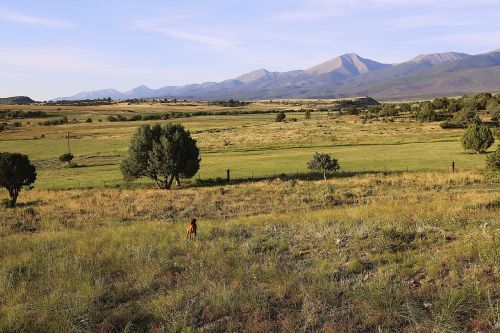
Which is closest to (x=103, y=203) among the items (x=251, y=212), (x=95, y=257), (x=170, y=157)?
(x=170, y=157)

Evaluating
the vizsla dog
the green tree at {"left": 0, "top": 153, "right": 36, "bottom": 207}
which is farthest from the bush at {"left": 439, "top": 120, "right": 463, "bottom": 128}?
the vizsla dog

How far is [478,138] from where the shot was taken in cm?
5772

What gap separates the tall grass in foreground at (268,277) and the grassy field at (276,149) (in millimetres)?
34200

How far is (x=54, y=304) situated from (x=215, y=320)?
3.57 meters

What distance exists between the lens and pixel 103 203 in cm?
3606

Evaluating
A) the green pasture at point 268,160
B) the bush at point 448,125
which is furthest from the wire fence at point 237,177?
the bush at point 448,125

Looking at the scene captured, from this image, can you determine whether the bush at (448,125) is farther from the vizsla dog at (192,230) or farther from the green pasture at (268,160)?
the vizsla dog at (192,230)

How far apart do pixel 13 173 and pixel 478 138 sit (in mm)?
55547

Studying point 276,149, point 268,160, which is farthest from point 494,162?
point 276,149

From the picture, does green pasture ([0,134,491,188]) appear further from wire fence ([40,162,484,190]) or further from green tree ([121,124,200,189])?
green tree ([121,124,200,189])

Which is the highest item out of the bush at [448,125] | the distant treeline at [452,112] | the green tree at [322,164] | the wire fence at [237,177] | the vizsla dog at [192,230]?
the distant treeline at [452,112]

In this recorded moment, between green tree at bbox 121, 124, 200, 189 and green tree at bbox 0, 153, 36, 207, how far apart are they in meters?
9.96

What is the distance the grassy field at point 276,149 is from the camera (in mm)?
53500

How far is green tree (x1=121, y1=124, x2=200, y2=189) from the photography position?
45.9 m
